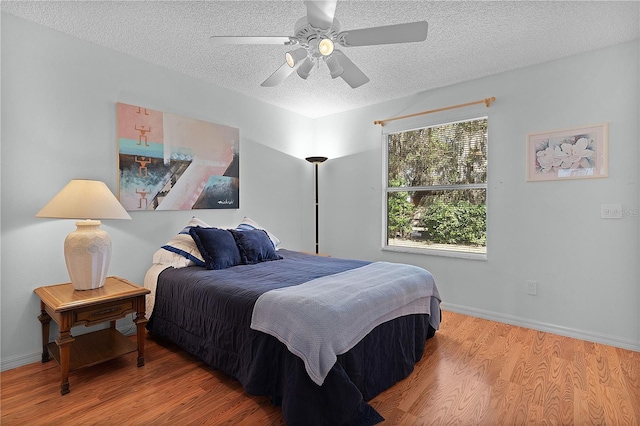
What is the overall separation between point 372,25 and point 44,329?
3339mm

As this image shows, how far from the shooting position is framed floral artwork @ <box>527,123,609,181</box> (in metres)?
2.86

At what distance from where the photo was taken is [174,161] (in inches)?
129

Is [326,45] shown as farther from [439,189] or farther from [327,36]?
[439,189]

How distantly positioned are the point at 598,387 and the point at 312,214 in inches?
140

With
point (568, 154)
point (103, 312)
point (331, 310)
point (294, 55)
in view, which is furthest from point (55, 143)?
point (568, 154)

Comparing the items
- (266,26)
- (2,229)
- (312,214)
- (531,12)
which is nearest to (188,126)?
(266,26)

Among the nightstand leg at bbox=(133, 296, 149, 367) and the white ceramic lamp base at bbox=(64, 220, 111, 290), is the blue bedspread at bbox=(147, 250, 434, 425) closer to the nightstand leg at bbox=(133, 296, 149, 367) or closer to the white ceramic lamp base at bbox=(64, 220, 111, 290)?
the nightstand leg at bbox=(133, 296, 149, 367)

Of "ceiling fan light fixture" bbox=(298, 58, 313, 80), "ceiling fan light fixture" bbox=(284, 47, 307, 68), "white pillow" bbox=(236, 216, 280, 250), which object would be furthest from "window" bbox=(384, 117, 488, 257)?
"ceiling fan light fixture" bbox=(284, 47, 307, 68)

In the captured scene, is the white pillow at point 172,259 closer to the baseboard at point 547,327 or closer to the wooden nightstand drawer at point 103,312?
the wooden nightstand drawer at point 103,312

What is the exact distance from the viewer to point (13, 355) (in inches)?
93.3

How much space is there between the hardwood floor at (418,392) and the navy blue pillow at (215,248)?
2.51 ft

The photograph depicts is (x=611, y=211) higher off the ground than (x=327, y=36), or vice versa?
(x=327, y=36)

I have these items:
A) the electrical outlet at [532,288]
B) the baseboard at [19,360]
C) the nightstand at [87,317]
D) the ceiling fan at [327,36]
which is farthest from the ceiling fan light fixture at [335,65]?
the baseboard at [19,360]

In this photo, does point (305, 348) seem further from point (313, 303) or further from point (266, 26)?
point (266, 26)
